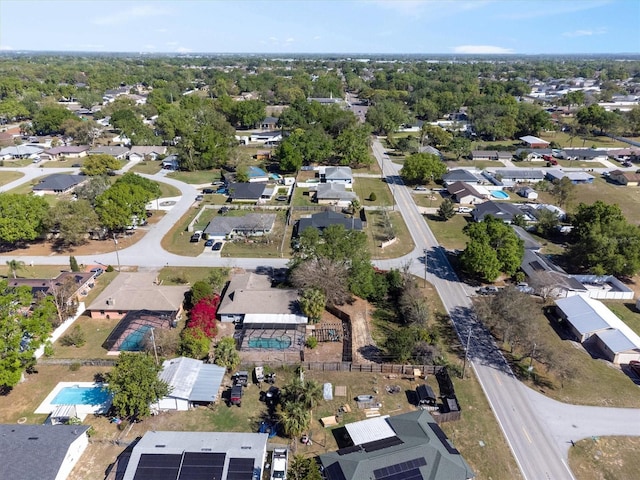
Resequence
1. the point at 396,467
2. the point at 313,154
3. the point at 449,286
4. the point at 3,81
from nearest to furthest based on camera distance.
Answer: the point at 396,467 < the point at 449,286 < the point at 313,154 < the point at 3,81

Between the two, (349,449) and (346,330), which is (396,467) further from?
(346,330)

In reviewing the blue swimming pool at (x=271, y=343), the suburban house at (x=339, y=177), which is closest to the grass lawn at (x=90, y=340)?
the blue swimming pool at (x=271, y=343)

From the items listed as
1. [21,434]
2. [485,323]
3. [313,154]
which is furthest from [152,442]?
[313,154]

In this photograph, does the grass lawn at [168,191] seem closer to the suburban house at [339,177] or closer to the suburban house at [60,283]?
the suburban house at [339,177]

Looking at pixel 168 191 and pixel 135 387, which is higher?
pixel 135 387

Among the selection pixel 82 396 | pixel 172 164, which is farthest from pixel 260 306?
pixel 172 164

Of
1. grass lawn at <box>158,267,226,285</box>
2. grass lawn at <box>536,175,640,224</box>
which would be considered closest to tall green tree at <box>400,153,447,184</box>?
grass lawn at <box>536,175,640,224</box>

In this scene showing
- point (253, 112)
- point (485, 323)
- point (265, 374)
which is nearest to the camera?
point (265, 374)

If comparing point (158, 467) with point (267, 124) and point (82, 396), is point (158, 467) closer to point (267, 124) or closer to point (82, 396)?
point (82, 396)
